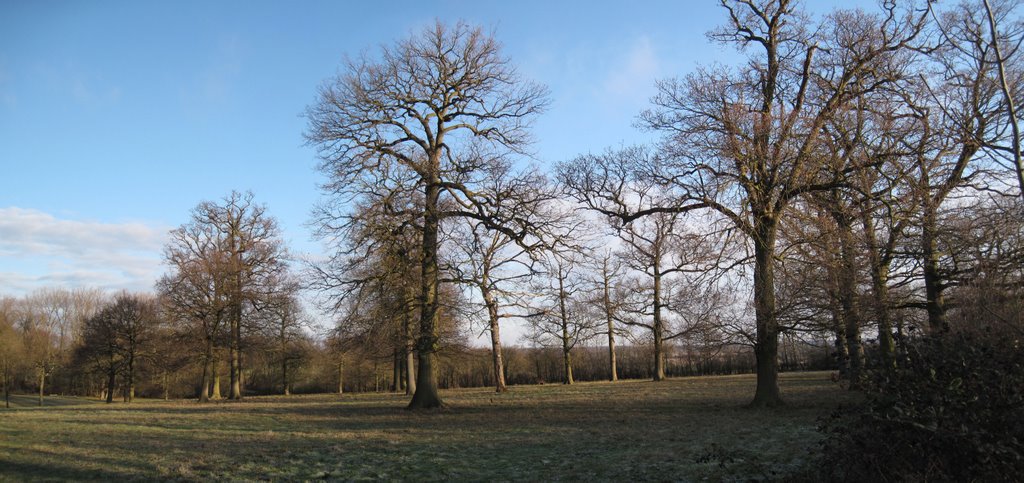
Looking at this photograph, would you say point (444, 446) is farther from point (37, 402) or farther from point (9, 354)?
point (9, 354)

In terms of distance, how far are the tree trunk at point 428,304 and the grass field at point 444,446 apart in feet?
7.04

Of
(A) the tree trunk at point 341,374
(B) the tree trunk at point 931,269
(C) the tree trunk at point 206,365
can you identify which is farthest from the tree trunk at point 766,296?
(A) the tree trunk at point 341,374

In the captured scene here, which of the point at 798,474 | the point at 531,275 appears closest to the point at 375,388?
the point at 531,275

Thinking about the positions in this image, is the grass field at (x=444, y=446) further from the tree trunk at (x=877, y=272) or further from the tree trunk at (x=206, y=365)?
the tree trunk at (x=206, y=365)

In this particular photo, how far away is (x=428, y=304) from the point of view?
63.6 ft

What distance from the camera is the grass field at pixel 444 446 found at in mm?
8102

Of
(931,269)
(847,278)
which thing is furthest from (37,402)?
(931,269)

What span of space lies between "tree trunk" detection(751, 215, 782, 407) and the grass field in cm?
86

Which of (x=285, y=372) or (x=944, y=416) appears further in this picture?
(x=285, y=372)

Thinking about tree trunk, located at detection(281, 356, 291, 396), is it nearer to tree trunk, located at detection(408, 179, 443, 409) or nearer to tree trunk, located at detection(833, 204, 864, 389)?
tree trunk, located at detection(408, 179, 443, 409)

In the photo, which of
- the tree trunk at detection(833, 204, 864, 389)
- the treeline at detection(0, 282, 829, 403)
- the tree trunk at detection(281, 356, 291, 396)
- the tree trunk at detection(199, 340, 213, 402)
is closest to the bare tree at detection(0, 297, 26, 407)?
the treeline at detection(0, 282, 829, 403)

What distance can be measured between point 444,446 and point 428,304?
8549 mm

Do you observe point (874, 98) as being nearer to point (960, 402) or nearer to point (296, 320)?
point (960, 402)

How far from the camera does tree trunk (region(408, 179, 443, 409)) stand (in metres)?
19.2
